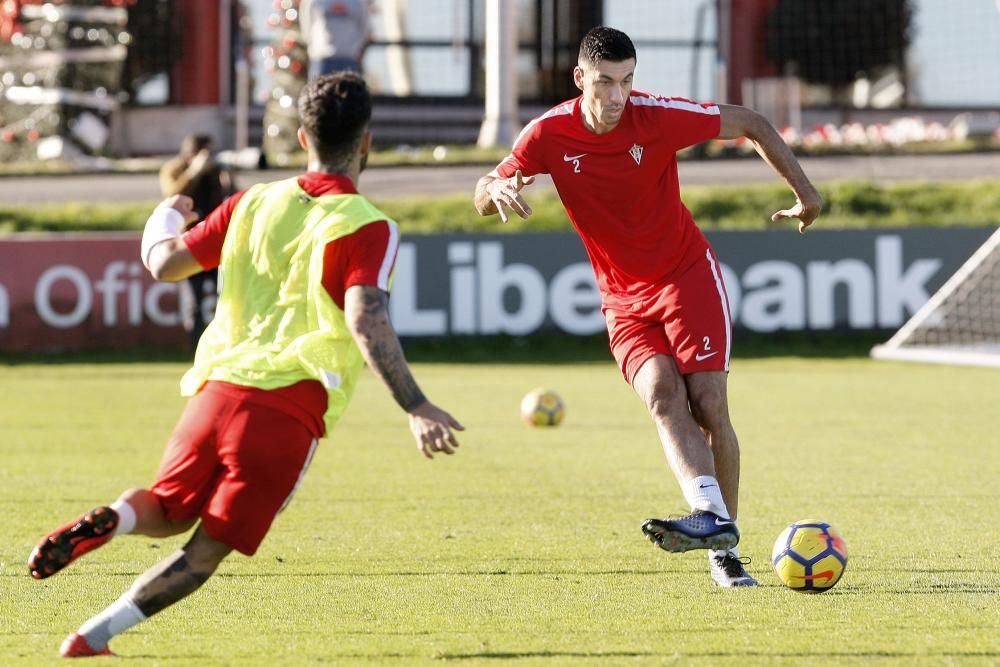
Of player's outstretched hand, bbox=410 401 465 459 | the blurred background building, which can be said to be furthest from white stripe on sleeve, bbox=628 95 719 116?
the blurred background building

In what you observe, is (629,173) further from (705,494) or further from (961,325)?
(961,325)

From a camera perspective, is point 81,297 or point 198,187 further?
point 81,297

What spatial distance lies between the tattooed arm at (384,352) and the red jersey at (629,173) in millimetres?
1966

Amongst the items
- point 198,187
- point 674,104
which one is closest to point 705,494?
point 674,104

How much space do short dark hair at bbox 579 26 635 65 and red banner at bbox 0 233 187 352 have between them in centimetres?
1454

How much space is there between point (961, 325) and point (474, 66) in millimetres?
15829

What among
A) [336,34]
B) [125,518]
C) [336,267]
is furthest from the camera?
[336,34]

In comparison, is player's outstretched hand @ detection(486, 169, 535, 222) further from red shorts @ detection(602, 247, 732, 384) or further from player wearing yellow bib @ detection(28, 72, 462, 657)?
player wearing yellow bib @ detection(28, 72, 462, 657)

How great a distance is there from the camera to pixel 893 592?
21.3 feet

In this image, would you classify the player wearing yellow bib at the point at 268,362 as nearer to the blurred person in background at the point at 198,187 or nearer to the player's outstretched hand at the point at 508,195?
the player's outstretched hand at the point at 508,195

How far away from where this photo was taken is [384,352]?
5023 millimetres

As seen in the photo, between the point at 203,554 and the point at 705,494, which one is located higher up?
the point at 203,554

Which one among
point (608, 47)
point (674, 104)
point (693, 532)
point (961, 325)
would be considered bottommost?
point (961, 325)

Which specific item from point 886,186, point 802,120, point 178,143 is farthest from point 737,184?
point 178,143
